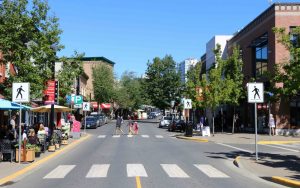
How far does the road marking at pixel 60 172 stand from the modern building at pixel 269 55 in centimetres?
2338

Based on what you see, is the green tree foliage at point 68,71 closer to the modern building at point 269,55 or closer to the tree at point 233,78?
the modern building at point 269,55

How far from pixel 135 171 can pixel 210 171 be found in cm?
249

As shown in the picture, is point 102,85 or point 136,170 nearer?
point 136,170

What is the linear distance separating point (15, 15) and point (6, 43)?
1.52 metres

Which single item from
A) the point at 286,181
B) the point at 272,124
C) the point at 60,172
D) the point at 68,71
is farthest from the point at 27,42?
the point at 272,124

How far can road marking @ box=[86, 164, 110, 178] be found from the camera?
1505 cm

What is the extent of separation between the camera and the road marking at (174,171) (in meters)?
15.2

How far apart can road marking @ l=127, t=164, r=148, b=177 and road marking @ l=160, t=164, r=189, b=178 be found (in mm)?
770

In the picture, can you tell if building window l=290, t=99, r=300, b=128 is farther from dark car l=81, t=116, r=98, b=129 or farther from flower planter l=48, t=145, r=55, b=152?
dark car l=81, t=116, r=98, b=129

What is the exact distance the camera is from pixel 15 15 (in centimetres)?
2412

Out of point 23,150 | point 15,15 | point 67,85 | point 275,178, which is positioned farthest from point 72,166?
point 67,85

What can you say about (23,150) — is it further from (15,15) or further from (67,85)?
(67,85)

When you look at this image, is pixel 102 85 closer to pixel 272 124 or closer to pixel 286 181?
pixel 272 124

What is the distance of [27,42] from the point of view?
25312mm
